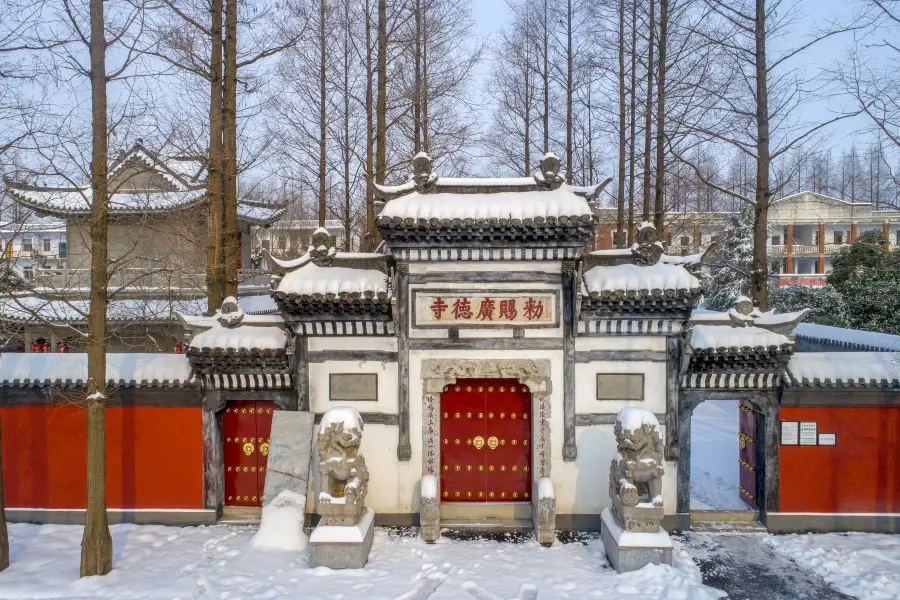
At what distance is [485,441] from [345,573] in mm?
2913

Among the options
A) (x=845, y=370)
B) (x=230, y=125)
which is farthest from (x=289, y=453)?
(x=845, y=370)

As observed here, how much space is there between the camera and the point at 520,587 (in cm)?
705

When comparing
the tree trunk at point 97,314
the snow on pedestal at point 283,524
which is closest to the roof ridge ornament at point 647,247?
the snow on pedestal at point 283,524

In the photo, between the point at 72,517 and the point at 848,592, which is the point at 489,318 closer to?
the point at 848,592

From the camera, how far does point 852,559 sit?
7.87 metres

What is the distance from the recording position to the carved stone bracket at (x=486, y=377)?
8.72 metres

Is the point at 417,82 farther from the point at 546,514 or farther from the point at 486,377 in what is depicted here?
the point at 546,514

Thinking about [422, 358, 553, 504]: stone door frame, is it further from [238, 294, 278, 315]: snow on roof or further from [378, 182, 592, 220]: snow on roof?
[238, 294, 278, 315]: snow on roof

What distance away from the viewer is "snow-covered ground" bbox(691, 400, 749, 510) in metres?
10.1

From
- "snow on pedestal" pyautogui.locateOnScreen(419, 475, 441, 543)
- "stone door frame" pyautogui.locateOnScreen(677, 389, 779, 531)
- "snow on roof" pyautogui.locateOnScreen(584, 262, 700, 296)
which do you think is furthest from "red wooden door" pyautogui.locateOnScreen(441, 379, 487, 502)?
"stone door frame" pyautogui.locateOnScreen(677, 389, 779, 531)

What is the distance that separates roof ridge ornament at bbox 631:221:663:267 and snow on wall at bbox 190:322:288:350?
565 cm

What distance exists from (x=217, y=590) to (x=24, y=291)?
4.41 meters

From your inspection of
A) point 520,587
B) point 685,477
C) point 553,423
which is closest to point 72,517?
point 520,587

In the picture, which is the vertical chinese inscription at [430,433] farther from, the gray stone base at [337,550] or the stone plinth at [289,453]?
the stone plinth at [289,453]
